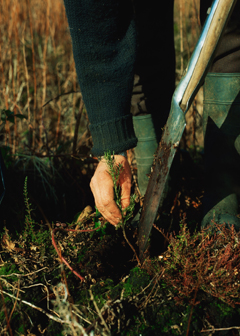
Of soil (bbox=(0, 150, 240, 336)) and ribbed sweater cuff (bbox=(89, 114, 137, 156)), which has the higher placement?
ribbed sweater cuff (bbox=(89, 114, 137, 156))

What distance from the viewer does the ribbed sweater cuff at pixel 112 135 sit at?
4.86 feet

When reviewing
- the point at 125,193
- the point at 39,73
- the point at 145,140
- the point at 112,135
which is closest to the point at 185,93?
the point at 112,135

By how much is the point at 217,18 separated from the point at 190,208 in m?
1.23

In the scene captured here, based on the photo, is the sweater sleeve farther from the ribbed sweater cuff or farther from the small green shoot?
the small green shoot

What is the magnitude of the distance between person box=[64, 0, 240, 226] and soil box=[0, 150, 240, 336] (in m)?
0.27

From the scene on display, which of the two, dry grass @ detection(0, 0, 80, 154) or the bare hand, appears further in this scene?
dry grass @ detection(0, 0, 80, 154)

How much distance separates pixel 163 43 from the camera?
6.54ft

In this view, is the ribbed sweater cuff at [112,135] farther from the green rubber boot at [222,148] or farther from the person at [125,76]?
the green rubber boot at [222,148]

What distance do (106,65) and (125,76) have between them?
10 cm

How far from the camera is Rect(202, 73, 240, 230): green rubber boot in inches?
65.9

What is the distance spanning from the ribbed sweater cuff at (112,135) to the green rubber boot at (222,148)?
1.79 feet

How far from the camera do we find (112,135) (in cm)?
148

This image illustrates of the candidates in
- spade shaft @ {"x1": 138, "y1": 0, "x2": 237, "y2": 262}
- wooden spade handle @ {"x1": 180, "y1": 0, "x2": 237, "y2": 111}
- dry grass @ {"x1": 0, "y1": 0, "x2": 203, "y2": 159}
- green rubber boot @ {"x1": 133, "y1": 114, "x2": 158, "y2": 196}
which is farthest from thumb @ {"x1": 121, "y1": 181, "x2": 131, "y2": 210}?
dry grass @ {"x1": 0, "y1": 0, "x2": 203, "y2": 159}

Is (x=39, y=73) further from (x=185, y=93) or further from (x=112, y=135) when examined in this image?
(x=185, y=93)
